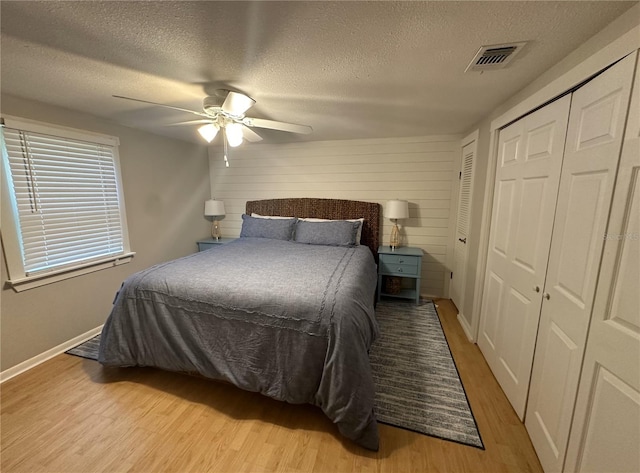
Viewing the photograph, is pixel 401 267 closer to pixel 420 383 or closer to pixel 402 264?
pixel 402 264

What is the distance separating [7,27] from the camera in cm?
116

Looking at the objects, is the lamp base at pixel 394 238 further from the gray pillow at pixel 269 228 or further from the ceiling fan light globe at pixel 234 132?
the ceiling fan light globe at pixel 234 132

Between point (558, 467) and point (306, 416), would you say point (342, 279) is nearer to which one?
point (306, 416)

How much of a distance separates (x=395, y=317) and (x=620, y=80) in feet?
8.24

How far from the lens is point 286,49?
4.30 ft

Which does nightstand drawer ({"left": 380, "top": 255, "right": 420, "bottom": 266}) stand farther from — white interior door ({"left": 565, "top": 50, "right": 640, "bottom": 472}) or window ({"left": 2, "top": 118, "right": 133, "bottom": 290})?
window ({"left": 2, "top": 118, "right": 133, "bottom": 290})

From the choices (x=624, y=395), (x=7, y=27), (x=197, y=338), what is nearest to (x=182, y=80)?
(x=7, y=27)

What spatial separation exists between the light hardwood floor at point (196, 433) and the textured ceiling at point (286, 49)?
214 cm

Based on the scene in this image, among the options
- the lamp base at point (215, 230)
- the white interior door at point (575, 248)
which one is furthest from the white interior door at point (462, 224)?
the lamp base at point (215, 230)

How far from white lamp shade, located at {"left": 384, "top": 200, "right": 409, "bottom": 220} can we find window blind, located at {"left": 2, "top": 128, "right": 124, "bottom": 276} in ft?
10.2

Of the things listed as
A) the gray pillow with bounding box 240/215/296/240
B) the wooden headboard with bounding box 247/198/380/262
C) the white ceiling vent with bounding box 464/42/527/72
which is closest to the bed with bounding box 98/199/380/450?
the gray pillow with bounding box 240/215/296/240

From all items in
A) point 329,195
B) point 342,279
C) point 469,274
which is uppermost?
point 329,195

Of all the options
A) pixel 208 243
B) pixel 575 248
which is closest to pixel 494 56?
pixel 575 248

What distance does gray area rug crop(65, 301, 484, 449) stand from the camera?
1604 millimetres
